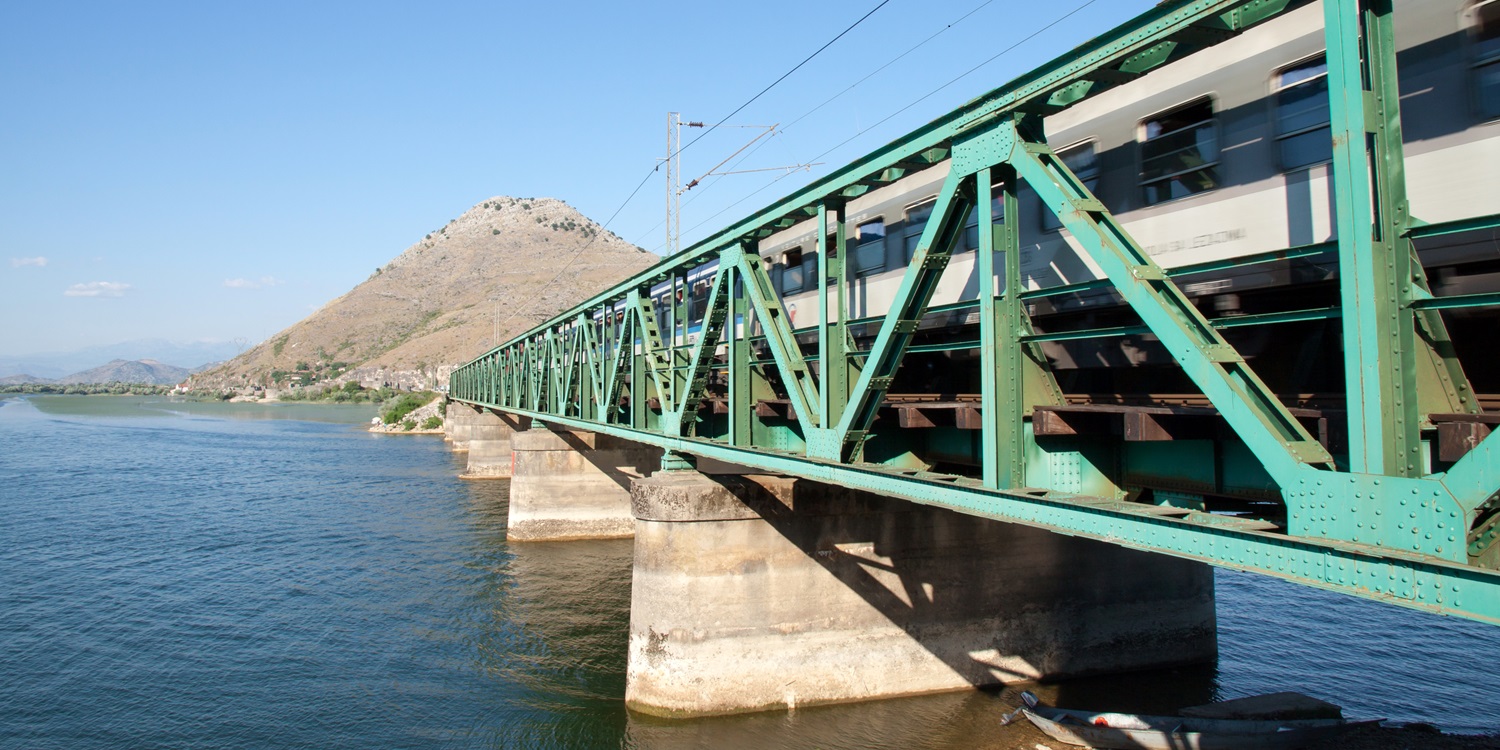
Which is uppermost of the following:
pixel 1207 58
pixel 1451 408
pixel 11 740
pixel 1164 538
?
pixel 1207 58

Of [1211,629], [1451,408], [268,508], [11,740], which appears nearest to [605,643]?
[11,740]

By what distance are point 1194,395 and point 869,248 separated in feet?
18.7

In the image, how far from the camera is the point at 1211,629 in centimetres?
1781

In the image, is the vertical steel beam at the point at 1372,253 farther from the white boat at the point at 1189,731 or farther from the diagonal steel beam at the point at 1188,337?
the white boat at the point at 1189,731

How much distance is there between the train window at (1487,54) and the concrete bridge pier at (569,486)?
2837cm

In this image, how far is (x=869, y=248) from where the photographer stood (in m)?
12.8

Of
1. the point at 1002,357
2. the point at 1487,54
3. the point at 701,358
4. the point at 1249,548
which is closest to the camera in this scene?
the point at 1249,548

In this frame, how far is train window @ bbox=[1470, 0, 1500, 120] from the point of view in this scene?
6.08 m

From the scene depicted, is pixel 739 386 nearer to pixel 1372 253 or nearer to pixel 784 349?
pixel 784 349

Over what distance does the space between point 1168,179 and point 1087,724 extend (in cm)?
915

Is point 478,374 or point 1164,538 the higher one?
point 478,374

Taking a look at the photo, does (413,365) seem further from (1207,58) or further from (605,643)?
(1207,58)

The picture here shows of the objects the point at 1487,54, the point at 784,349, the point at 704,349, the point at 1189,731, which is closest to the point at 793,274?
the point at 704,349

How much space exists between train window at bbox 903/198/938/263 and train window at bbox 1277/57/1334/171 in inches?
188
